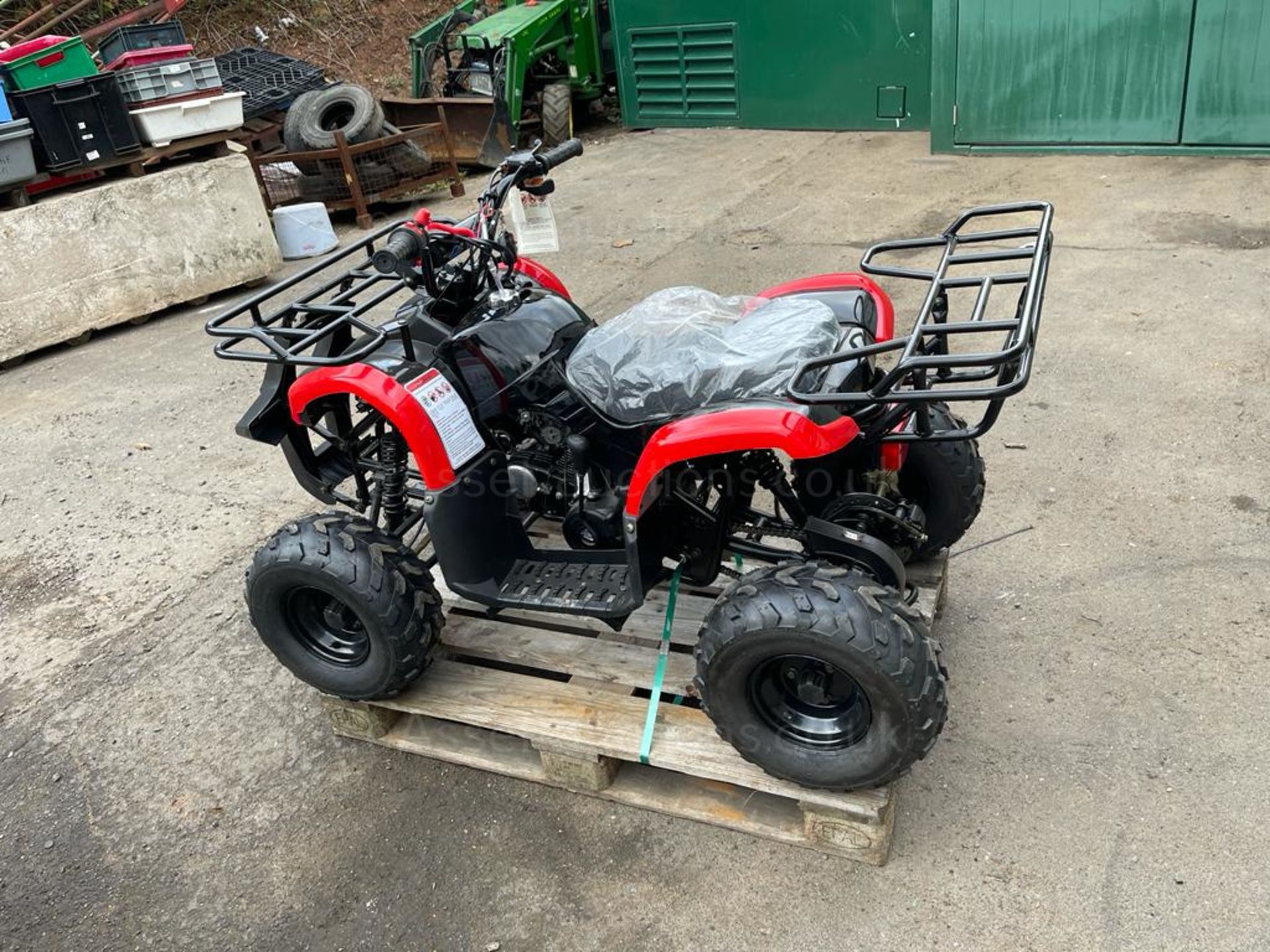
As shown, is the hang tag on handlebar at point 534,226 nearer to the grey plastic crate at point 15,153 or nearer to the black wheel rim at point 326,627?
the black wheel rim at point 326,627

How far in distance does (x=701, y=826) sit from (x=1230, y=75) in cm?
696

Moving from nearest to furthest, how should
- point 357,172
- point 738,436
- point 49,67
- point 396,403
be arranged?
point 738,436, point 396,403, point 49,67, point 357,172

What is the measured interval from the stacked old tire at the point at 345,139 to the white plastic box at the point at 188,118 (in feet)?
3.58

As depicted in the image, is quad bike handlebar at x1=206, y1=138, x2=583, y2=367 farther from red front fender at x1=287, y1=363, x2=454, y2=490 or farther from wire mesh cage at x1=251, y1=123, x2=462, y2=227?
wire mesh cage at x1=251, y1=123, x2=462, y2=227

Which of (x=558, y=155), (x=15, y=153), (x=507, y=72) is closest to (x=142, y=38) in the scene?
(x=15, y=153)

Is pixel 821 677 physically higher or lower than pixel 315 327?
lower

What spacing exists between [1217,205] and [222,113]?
21.6ft

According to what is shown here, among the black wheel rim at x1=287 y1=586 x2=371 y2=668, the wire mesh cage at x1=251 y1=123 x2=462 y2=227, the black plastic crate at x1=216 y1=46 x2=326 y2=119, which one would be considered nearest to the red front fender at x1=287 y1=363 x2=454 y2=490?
the black wheel rim at x1=287 y1=586 x2=371 y2=668

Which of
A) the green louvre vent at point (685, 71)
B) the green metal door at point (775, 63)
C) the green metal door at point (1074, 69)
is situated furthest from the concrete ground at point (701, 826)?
the green louvre vent at point (685, 71)

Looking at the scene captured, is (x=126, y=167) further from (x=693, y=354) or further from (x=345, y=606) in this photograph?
(x=693, y=354)

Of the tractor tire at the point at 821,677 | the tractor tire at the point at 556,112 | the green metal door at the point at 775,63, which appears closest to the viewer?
the tractor tire at the point at 821,677

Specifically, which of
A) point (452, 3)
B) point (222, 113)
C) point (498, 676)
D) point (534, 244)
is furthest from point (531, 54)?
point (498, 676)

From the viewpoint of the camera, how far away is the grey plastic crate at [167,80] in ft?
21.1

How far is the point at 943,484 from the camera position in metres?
2.92
